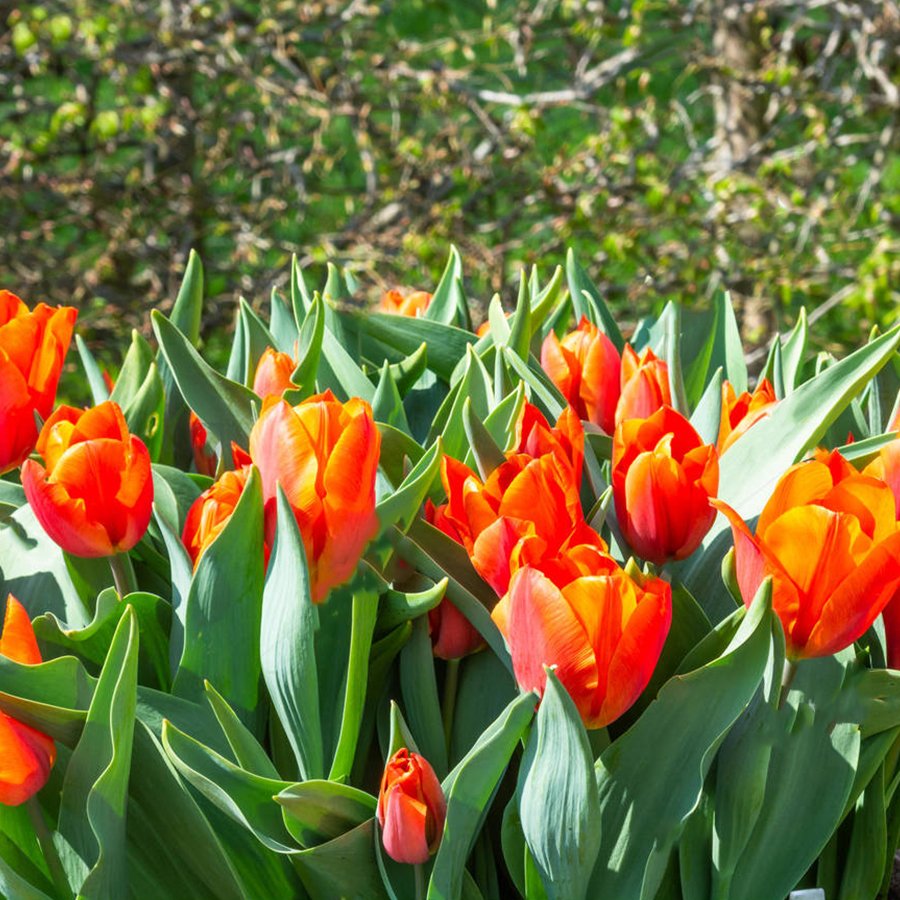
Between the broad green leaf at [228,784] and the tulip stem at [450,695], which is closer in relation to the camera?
the broad green leaf at [228,784]

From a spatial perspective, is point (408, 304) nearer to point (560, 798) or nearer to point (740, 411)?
point (740, 411)

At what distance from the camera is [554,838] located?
0.81 m

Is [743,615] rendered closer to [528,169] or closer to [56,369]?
[56,369]

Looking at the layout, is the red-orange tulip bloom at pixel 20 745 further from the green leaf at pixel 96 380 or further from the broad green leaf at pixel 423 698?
the green leaf at pixel 96 380

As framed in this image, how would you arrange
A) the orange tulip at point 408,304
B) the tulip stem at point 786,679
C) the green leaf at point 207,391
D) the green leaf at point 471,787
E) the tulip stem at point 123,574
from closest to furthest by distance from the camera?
1. the green leaf at point 471,787
2. the tulip stem at point 786,679
3. the tulip stem at point 123,574
4. the green leaf at point 207,391
5. the orange tulip at point 408,304

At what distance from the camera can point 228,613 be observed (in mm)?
916

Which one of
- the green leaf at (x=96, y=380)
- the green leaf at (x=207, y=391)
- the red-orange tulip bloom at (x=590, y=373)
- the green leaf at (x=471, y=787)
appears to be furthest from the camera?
the green leaf at (x=96, y=380)

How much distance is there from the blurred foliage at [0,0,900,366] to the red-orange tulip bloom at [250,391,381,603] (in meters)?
3.00

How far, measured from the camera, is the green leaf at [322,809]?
80 centimetres

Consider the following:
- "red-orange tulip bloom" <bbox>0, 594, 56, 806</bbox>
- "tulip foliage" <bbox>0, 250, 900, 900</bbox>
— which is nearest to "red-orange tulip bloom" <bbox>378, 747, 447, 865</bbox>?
"tulip foliage" <bbox>0, 250, 900, 900</bbox>

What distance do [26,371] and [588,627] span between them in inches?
23.4

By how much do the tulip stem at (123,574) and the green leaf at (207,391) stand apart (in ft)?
0.48

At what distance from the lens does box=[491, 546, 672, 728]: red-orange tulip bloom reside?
0.78 meters

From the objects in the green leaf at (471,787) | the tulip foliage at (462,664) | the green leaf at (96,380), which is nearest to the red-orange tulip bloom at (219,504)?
the tulip foliage at (462,664)
